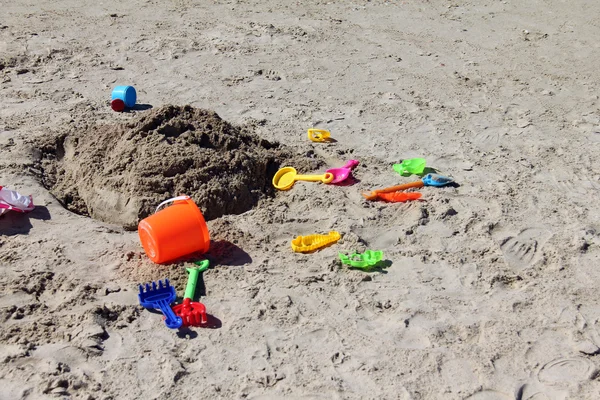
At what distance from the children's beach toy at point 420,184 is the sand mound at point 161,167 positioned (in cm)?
48

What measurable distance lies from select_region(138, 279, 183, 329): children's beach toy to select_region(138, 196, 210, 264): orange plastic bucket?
0.20 metres

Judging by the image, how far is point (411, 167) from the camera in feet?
13.3

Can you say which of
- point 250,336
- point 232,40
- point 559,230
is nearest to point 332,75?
point 232,40

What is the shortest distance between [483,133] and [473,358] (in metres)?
2.33

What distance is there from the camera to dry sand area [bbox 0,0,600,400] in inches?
102

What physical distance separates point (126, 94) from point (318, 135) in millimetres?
1410

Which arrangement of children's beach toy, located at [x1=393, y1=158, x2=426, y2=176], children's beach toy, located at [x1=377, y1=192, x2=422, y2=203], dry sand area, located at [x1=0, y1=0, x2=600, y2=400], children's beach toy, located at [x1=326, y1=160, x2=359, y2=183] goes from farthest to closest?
children's beach toy, located at [x1=393, y1=158, x2=426, y2=176]
children's beach toy, located at [x1=326, y1=160, x2=359, y2=183]
children's beach toy, located at [x1=377, y1=192, x2=422, y2=203]
dry sand area, located at [x1=0, y1=0, x2=600, y2=400]

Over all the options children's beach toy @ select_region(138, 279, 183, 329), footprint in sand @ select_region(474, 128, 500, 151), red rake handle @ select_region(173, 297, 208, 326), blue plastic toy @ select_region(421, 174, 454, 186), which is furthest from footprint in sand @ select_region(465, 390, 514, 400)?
footprint in sand @ select_region(474, 128, 500, 151)

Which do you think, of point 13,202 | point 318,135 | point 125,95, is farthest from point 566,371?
point 125,95

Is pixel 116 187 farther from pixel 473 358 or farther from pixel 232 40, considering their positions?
pixel 232 40

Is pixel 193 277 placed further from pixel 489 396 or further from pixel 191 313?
pixel 489 396

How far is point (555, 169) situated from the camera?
417 cm

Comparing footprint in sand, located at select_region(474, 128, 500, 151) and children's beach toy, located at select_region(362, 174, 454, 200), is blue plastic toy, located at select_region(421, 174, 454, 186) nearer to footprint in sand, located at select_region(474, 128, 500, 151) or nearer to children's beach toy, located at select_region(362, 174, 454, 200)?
children's beach toy, located at select_region(362, 174, 454, 200)

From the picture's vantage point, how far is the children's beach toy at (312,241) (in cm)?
328
